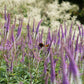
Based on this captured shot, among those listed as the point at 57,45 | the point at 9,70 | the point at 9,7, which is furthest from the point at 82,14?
the point at 9,70

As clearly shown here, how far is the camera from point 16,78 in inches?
88.0

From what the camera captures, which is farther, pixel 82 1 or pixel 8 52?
pixel 82 1

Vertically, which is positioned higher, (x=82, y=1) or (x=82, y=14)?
(x=82, y=1)

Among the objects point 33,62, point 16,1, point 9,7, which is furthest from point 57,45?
point 9,7

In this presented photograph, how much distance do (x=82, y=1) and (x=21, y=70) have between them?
35.2ft

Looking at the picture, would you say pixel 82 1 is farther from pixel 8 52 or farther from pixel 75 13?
pixel 8 52

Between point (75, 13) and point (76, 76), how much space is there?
11335mm

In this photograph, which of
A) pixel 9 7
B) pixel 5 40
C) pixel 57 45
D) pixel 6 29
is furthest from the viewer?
pixel 9 7

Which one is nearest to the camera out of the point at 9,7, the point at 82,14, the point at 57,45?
the point at 57,45

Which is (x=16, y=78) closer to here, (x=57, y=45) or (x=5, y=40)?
(x=5, y=40)

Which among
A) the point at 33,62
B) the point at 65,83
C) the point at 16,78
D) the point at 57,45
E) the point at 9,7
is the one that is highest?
the point at 9,7

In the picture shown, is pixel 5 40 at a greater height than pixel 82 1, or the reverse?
pixel 82 1

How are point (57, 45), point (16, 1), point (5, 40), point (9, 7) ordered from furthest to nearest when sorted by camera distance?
point (9, 7), point (16, 1), point (57, 45), point (5, 40)

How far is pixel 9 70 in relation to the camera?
7.13 ft
